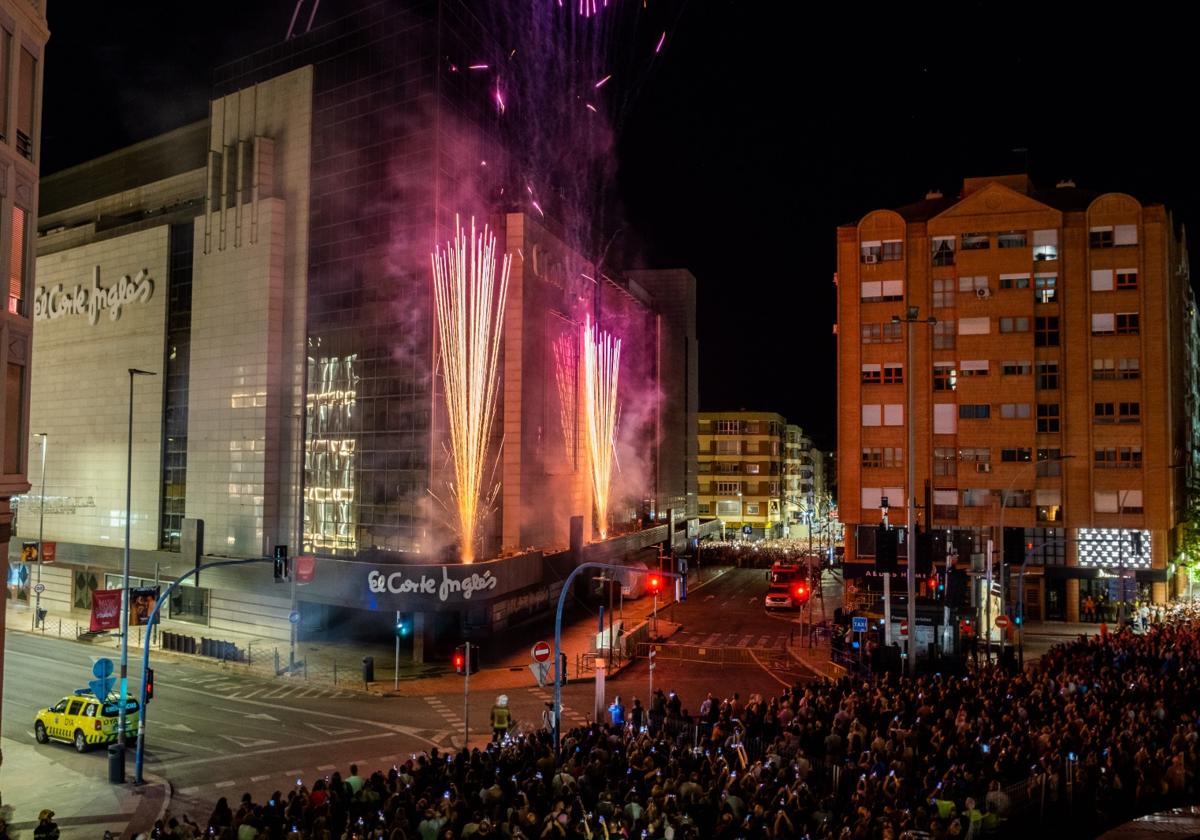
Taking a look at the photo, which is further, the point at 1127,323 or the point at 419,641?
the point at 1127,323

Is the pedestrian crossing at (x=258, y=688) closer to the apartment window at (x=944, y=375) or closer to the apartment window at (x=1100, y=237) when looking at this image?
the apartment window at (x=944, y=375)

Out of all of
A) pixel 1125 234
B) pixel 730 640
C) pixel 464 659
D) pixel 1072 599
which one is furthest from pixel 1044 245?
pixel 464 659

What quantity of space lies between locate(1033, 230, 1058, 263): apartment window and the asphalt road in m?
31.6

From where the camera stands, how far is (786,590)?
5347 centimetres

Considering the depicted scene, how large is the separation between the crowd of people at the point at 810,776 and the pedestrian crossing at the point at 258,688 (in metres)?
12.2

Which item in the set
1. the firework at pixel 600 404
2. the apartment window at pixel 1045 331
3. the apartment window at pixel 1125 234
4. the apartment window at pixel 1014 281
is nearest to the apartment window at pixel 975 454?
the apartment window at pixel 1045 331

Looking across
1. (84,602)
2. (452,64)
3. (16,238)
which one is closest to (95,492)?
(84,602)

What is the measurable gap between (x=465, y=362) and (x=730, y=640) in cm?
1970

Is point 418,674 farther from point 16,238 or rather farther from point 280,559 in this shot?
point 16,238

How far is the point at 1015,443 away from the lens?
5497cm

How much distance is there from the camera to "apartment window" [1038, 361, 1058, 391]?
5475 centimetres

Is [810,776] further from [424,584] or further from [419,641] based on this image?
[419,641]

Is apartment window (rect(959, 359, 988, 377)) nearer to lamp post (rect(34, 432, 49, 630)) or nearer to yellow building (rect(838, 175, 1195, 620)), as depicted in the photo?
yellow building (rect(838, 175, 1195, 620))

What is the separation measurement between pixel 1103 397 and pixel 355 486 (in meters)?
46.5
